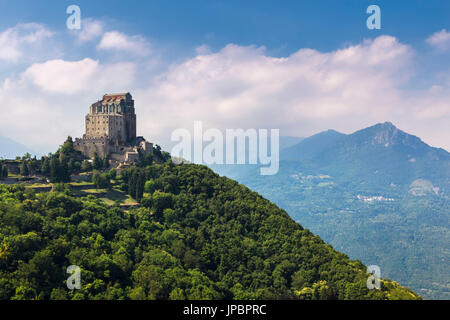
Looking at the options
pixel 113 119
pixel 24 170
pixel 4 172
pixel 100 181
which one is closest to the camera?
pixel 4 172

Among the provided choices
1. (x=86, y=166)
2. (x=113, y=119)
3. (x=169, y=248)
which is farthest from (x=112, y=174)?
(x=169, y=248)

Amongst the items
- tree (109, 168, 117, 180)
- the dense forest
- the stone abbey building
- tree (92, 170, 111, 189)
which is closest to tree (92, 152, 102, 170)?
tree (109, 168, 117, 180)

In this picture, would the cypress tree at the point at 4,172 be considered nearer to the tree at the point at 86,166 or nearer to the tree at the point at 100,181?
the tree at the point at 86,166

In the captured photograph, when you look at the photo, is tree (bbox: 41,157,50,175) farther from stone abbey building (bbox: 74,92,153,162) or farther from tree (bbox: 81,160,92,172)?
stone abbey building (bbox: 74,92,153,162)

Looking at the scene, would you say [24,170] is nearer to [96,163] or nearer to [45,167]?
[45,167]

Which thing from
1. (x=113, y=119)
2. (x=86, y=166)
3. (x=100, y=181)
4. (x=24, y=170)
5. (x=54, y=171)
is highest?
(x=113, y=119)

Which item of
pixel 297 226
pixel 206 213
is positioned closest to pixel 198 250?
pixel 206 213
